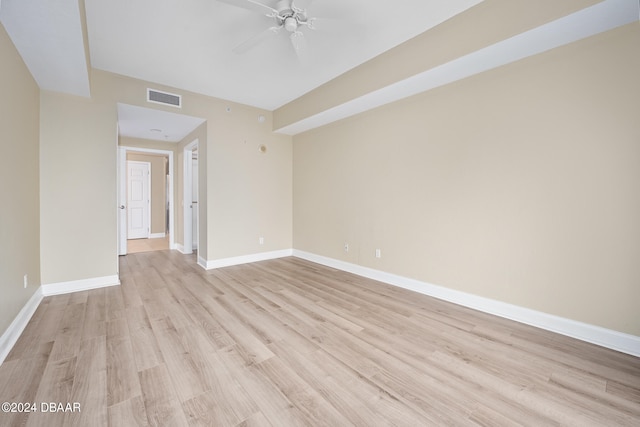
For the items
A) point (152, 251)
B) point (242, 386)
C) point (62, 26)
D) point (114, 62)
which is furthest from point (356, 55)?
point (152, 251)

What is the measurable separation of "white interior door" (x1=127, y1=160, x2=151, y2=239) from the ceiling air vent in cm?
417

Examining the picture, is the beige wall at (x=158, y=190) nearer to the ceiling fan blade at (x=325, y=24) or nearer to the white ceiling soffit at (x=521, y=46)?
the white ceiling soffit at (x=521, y=46)

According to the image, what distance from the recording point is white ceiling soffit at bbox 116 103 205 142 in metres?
3.81

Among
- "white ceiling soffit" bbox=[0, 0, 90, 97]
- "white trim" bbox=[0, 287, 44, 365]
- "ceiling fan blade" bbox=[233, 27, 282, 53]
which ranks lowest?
"white trim" bbox=[0, 287, 44, 365]

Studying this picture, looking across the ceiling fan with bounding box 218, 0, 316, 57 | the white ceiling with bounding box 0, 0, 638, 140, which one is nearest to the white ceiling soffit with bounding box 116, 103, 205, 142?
the white ceiling with bounding box 0, 0, 638, 140

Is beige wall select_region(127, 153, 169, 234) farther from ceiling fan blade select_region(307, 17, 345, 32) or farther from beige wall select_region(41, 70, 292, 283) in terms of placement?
ceiling fan blade select_region(307, 17, 345, 32)

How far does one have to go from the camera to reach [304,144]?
504cm

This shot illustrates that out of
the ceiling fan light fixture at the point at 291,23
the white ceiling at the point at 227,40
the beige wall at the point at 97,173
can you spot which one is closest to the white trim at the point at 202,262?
the beige wall at the point at 97,173

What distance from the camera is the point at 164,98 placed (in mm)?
3771

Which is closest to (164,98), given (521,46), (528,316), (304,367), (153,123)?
(153,123)

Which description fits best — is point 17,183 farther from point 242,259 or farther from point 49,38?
point 242,259

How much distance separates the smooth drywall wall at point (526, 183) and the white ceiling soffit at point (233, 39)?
893 mm

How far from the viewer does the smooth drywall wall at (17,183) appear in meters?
1.99

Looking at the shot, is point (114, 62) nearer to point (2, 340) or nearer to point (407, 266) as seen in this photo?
point (2, 340)
